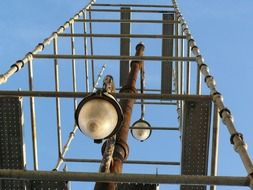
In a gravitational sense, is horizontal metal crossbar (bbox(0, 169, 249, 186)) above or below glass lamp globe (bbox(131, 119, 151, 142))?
below

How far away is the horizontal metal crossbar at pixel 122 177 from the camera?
142 inches

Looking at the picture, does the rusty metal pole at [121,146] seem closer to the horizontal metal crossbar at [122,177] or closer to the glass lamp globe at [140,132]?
the horizontal metal crossbar at [122,177]

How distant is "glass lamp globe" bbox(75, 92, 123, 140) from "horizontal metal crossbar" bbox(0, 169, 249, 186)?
1.42 ft

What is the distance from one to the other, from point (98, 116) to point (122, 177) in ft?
1.96

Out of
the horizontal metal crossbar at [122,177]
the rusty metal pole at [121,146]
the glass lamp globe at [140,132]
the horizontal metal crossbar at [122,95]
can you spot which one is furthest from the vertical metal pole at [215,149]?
the glass lamp globe at [140,132]

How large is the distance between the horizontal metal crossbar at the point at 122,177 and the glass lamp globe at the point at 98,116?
434 mm

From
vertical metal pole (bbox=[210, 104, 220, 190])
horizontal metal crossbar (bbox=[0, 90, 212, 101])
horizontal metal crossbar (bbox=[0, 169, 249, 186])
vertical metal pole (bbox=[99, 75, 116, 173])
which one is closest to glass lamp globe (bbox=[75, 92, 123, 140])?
vertical metal pole (bbox=[99, 75, 116, 173])

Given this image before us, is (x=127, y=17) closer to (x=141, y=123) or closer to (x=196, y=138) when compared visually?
(x=141, y=123)

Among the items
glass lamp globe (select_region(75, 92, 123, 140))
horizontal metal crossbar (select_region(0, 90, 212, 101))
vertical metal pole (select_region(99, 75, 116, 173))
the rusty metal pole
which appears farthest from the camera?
horizontal metal crossbar (select_region(0, 90, 212, 101))

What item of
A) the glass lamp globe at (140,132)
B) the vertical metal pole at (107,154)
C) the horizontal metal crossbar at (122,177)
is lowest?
the horizontal metal crossbar at (122,177)

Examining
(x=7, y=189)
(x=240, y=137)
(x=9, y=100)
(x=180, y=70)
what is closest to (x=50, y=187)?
(x=7, y=189)

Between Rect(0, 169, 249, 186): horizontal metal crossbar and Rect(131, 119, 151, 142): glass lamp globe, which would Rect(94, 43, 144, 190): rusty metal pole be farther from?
Rect(131, 119, 151, 142): glass lamp globe

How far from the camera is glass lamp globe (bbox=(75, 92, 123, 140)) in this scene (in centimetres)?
401

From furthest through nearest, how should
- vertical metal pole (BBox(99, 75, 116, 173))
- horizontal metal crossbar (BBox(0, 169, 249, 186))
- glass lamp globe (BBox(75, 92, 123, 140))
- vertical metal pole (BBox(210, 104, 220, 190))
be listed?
vertical metal pole (BBox(210, 104, 220, 190)), vertical metal pole (BBox(99, 75, 116, 173)), glass lamp globe (BBox(75, 92, 123, 140)), horizontal metal crossbar (BBox(0, 169, 249, 186))
